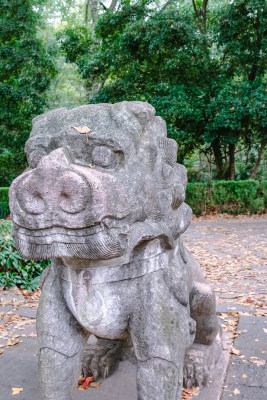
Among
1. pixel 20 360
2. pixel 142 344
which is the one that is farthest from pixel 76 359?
pixel 20 360

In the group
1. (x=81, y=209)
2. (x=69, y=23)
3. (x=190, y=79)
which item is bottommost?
(x=81, y=209)

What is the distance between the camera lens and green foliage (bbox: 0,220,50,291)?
5244 mm

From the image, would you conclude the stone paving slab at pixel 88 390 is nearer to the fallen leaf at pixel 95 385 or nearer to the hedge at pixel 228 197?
the fallen leaf at pixel 95 385

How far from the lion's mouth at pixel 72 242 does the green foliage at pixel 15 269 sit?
3.66 metres

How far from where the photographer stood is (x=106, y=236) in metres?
1.69

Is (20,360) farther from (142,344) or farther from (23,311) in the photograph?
(142,344)

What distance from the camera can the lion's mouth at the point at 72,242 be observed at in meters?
1.68

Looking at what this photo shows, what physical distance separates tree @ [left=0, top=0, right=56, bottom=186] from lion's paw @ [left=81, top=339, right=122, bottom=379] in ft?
34.5

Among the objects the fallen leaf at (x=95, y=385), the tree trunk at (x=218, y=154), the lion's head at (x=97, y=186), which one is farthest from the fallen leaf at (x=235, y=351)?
the tree trunk at (x=218, y=154)

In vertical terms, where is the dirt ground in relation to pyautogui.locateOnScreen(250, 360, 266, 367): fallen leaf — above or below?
below

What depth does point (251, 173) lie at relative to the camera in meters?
14.6

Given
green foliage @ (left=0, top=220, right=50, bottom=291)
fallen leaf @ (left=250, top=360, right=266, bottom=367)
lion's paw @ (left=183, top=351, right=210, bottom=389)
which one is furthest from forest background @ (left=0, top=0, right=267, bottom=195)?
lion's paw @ (left=183, top=351, right=210, bottom=389)

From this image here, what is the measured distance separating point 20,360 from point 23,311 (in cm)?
125

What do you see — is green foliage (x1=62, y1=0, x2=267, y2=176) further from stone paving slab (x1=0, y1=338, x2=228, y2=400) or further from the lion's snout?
the lion's snout
